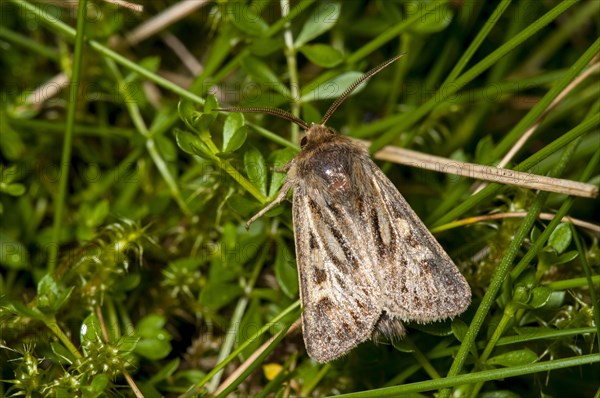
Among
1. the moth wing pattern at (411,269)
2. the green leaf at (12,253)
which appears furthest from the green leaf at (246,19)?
the green leaf at (12,253)

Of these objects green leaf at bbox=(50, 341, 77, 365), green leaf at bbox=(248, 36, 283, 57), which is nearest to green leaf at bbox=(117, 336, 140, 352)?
green leaf at bbox=(50, 341, 77, 365)

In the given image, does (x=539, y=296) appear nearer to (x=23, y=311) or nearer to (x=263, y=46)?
(x=263, y=46)

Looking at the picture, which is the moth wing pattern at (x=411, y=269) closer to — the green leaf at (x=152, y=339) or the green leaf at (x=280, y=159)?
the green leaf at (x=280, y=159)

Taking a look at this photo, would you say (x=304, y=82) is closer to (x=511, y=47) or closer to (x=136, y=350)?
(x=511, y=47)

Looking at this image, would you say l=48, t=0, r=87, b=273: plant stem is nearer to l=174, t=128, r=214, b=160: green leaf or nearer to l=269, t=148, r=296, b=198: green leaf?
l=174, t=128, r=214, b=160: green leaf

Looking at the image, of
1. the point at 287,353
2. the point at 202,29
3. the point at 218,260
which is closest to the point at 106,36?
the point at 202,29
